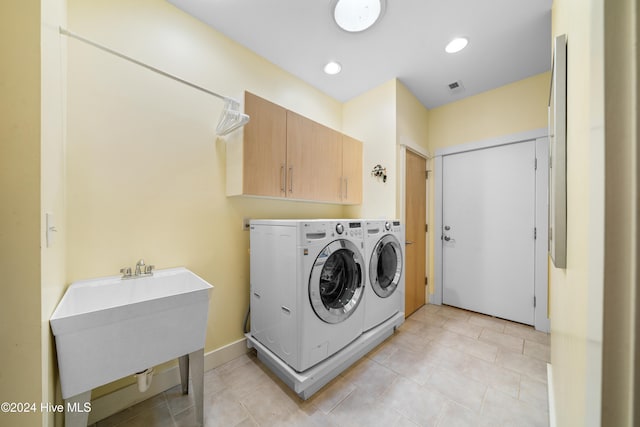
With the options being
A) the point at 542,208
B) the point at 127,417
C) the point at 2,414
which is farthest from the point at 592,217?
the point at 542,208

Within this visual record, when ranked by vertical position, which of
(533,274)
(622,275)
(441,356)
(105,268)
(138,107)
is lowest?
(441,356)

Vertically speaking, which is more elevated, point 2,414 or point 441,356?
point 2,414

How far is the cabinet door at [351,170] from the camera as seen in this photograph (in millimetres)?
2504

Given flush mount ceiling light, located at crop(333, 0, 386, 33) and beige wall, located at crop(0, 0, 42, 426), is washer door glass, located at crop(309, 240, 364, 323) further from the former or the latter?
flush mount ceiling light, located at crop(333, 0, 386, 33)

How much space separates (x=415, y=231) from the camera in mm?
2824

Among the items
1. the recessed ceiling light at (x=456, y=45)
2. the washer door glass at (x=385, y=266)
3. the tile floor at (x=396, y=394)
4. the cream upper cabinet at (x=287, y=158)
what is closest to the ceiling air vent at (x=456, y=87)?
the recessed ceiling light at (x=456, y=45)

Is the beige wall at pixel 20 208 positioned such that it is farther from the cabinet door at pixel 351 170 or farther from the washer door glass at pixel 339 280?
the cabinet door at pixel 351 170

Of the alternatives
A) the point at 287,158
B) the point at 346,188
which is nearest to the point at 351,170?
the point at 346,188

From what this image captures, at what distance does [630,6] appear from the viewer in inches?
12.4

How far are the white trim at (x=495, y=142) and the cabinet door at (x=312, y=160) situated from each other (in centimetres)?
154

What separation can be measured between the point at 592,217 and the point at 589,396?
0.31 m

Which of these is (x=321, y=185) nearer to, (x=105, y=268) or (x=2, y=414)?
(x=105, y=268)

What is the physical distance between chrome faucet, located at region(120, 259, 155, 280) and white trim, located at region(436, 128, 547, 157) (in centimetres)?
331

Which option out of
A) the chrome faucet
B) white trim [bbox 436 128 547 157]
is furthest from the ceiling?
the chrome faucet
